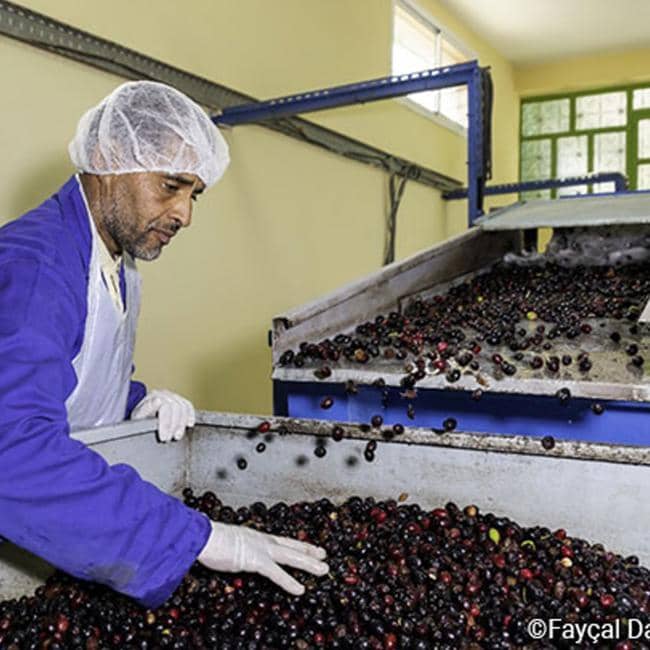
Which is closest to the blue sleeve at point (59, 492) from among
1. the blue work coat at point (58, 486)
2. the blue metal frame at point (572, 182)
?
the blue work coat at point (58, 486)

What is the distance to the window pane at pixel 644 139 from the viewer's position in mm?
7504

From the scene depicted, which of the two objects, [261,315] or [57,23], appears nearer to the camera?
[57,23]

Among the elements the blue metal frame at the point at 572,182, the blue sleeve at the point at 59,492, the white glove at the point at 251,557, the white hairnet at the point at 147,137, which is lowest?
the white glove at the point at 251,557

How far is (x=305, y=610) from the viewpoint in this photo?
3.96 feet

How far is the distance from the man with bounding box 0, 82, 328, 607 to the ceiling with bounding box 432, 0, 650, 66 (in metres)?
5.60

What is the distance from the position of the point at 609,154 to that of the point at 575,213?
5.44 m

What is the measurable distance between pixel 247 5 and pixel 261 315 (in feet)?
5.69

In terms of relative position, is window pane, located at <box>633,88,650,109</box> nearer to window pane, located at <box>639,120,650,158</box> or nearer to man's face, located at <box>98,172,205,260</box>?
window pane, located at <box>639,120,650,158</box>

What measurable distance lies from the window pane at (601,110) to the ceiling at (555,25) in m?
0.50

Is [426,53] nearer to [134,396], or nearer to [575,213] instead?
[575,213]

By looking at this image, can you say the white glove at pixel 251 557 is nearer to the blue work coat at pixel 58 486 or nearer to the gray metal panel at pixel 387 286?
the blue work coat at pixel 58 486

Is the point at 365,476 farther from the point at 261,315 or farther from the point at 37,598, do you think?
the point at 261,315

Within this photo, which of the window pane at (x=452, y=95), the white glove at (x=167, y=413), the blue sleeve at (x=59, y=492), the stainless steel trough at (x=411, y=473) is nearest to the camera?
the blue sleeve at (x=59, y=492)

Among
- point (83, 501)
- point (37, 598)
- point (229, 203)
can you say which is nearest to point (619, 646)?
point (83, 501)
